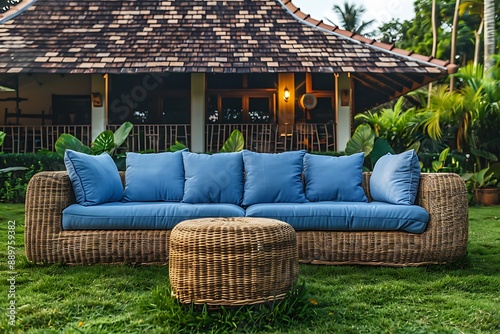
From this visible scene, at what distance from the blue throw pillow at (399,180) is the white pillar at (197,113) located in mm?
6019

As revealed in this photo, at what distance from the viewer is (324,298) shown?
9.59 feet

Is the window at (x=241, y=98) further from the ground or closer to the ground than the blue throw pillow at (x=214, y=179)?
further from the ground

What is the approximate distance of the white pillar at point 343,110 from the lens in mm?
9602

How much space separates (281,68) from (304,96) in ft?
6.26

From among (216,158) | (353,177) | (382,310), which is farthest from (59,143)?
(382,310)

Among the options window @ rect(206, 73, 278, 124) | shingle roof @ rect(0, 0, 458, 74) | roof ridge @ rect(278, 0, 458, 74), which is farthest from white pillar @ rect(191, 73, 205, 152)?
roof ridge @ rect(278, 0, 458, 74)

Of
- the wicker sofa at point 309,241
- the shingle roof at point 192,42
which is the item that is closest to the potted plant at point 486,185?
the shingle roof at point 192,42

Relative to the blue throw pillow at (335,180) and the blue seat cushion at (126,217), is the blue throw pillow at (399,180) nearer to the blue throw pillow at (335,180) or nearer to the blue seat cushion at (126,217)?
the blue throw pillow at (335,180)

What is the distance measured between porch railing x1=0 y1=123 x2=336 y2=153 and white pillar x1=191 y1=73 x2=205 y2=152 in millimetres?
164

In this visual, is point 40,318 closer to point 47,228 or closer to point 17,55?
point 47,228

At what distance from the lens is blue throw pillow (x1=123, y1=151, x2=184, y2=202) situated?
13.8 ft

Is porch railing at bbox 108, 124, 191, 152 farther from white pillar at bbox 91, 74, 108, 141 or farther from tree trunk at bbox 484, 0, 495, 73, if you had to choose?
tree trunk at bbox 484, 0, 495, 73

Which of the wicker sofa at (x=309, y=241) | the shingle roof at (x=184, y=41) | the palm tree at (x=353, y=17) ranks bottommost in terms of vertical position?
the wicker sofa at (x=309, y=241)

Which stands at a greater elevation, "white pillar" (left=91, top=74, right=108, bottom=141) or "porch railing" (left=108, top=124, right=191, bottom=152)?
"white pillar" (left=91, top=74, right=108, bottom=141)
